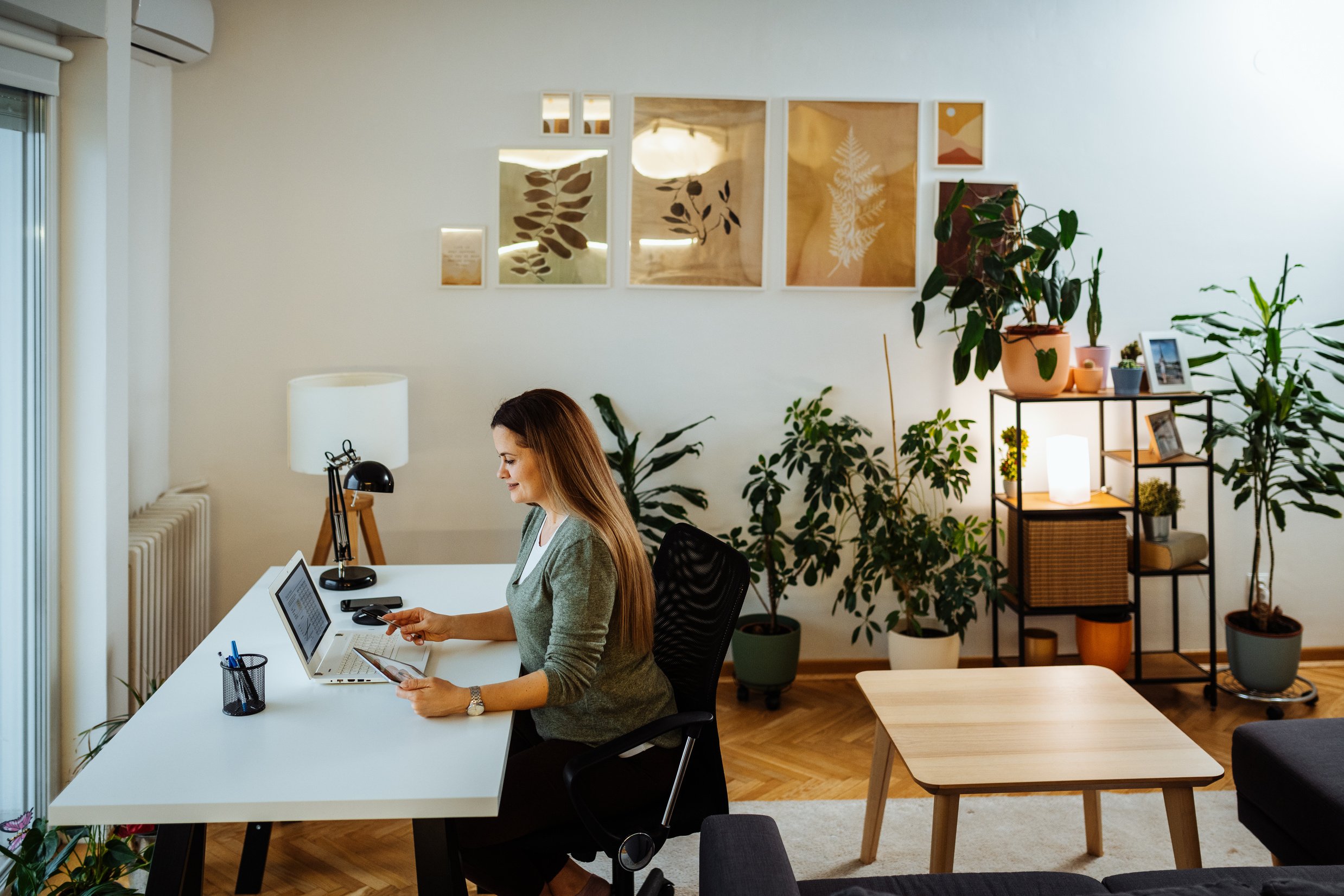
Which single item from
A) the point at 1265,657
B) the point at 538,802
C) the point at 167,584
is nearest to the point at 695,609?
the point at 538,802

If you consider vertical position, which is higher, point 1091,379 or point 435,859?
point 1091,379

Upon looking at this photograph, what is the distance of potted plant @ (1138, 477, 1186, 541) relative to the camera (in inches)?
156

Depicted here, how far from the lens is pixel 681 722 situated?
2037mm

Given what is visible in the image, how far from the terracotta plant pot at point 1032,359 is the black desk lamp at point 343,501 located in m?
2.27

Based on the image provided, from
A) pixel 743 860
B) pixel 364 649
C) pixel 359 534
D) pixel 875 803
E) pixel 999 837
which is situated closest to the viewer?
pixel 743 860

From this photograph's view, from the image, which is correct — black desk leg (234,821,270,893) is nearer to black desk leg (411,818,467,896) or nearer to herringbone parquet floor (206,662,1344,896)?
herringbone parquet floor (206,662,1344,896)

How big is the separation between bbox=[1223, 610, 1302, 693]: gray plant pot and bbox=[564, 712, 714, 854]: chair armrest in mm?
2773

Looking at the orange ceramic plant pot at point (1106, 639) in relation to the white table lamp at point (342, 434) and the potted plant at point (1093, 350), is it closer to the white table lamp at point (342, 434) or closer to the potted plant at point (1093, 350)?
the potted plant at point (1093, 350)

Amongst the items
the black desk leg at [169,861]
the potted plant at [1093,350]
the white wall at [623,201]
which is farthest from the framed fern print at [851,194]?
the black desk leg at [169,861]

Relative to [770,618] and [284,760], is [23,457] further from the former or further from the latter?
[770,618]

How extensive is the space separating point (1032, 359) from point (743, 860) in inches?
102

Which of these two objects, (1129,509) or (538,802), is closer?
(538,802)

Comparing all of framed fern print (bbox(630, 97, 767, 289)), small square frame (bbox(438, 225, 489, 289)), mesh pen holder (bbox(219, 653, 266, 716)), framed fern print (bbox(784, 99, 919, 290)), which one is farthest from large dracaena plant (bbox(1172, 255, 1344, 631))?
mesh pen holder (bbox(219, 653, 266, 716))

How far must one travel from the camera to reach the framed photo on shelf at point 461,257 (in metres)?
3.86
